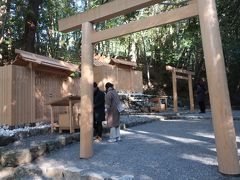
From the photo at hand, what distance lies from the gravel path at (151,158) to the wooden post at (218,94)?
A: 0.30 metres

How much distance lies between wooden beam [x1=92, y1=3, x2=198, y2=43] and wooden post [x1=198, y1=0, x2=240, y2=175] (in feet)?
0.86

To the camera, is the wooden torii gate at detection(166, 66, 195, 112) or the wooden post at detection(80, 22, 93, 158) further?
the wooden torii gate at detection(166, 66, 195, 112)

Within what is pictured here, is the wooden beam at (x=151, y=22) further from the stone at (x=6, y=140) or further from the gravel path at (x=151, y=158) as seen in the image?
the stone at (x=6, y=140)

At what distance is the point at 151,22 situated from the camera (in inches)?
238

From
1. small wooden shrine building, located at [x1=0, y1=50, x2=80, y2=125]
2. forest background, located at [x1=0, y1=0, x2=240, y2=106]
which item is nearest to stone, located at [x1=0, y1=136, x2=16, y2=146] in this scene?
small wooden shrine building, located at [x1=0, y1=50, x2=80, y2=125]

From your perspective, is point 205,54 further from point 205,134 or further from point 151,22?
point 205,134

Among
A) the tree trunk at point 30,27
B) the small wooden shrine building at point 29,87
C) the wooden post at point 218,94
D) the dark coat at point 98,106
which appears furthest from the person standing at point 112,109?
the tree trunk at point 30,27

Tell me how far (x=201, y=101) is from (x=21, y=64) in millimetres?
9836

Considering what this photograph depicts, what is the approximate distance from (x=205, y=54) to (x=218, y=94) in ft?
2.46

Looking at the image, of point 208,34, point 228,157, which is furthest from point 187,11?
point 228,157

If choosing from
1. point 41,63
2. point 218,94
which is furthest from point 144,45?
point 218,94

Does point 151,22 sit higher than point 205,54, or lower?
higher

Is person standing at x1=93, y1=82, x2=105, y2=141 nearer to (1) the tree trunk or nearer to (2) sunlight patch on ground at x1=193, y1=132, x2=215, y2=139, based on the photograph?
(2) sunlight patch on ground at x1=193, y1=132, x2=215, y2=139

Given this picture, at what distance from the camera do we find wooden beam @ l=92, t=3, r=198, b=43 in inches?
221
